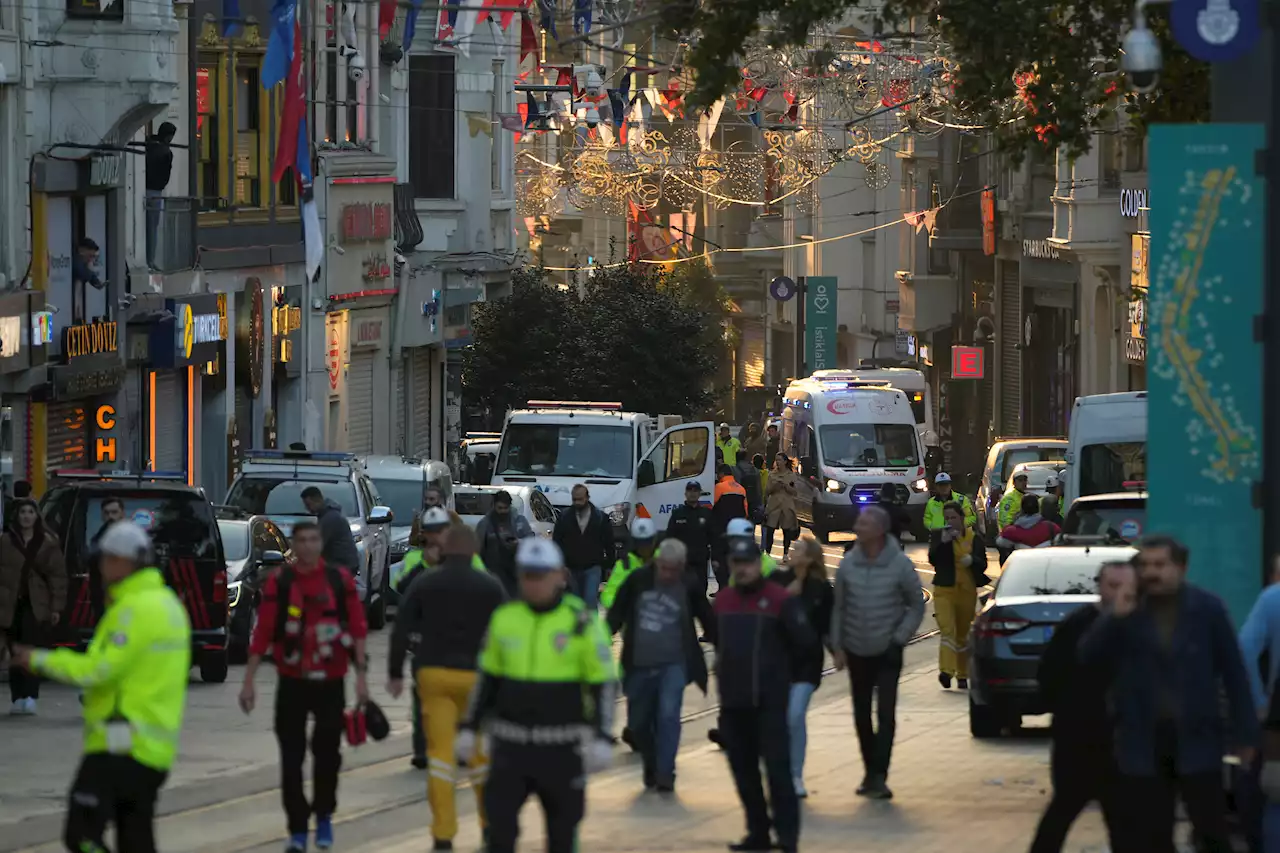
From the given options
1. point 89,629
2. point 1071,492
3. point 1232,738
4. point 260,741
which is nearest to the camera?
point 1232,738

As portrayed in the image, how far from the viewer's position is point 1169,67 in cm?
1980

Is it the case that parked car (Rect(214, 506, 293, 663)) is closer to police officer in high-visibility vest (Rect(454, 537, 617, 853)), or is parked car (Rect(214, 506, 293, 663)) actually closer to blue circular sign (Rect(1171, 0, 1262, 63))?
blue circular sign (Rect(1171, 0, 1262, 63))

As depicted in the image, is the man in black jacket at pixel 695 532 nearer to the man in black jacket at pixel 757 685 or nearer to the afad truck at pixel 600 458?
the afad truck at pixel 600 458

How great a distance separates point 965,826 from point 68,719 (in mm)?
8076

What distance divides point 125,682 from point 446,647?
3591 millimetres

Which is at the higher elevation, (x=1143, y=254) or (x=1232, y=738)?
(x=1143, y=254)

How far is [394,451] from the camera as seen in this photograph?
170ft

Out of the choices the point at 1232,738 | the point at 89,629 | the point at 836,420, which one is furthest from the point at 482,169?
the point at 1232,738

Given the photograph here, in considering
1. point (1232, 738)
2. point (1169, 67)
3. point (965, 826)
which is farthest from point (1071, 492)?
point (1232, 738)

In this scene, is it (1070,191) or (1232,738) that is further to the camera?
(1070,191)

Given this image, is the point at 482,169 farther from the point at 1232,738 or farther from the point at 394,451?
the point at 1232,738

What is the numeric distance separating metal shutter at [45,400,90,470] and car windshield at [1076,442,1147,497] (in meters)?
12.2

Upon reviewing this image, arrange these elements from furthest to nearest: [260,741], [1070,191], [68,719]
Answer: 1. [1070,191]
2. [68,719]
3. [260,741]

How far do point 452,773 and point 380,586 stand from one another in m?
16.0
